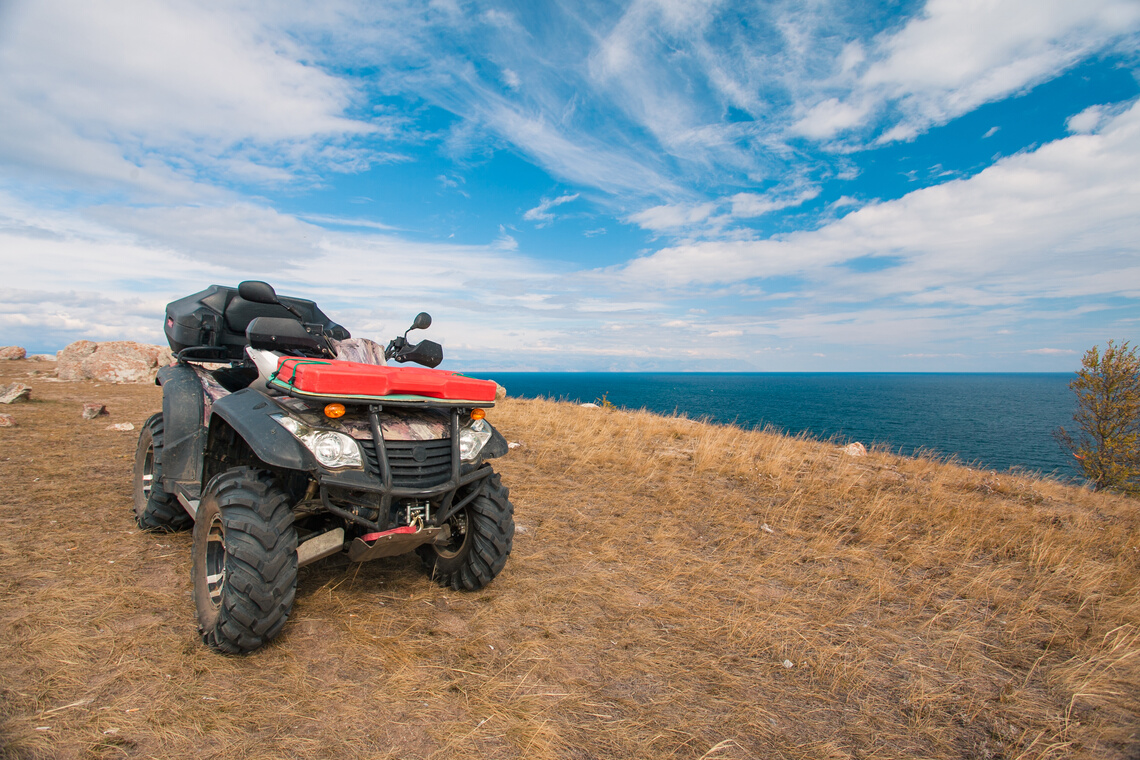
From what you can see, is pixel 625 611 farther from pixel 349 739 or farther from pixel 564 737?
pixel 349 739

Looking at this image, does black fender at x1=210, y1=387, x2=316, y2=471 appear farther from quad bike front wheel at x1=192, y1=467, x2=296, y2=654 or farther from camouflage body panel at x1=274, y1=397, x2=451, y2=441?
quad bike front wheel at x1=192, y1=467, x2=296, y2=654

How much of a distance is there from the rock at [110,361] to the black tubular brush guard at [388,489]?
55.3ft

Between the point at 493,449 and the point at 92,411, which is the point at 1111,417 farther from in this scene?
the point at 92,411

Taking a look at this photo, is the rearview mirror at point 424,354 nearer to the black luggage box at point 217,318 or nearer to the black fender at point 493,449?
the black luggage box at point 217,318

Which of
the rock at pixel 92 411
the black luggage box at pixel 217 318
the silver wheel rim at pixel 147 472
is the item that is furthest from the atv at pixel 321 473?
the rock at pixel 92 411

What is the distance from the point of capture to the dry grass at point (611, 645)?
7.64 feet

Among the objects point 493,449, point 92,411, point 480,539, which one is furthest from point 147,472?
point 92,411

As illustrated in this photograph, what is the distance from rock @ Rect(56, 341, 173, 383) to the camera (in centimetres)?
1540

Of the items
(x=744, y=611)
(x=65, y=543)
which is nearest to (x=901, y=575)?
(x=744, y=611)

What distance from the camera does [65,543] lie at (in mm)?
4074

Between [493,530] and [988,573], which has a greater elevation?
[493,530]

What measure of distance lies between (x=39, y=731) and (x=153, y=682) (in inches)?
16.2

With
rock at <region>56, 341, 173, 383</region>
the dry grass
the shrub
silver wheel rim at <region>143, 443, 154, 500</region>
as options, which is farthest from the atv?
the shrub

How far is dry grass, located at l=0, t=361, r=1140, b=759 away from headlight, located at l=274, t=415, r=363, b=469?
1.07 m
